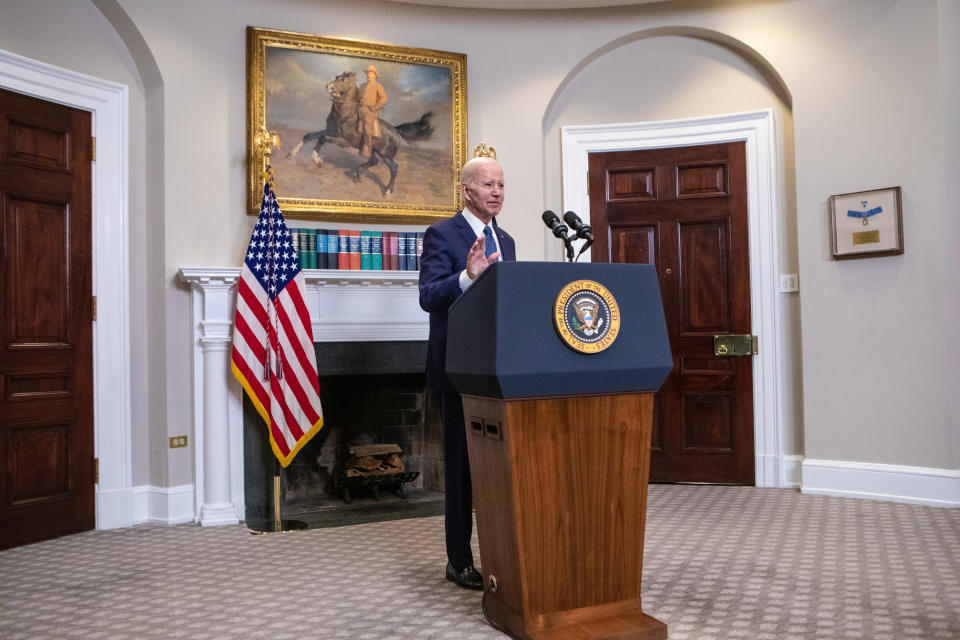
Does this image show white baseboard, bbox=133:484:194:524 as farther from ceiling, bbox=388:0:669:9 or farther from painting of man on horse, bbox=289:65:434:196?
ceiling, bbox=388:0:669:9

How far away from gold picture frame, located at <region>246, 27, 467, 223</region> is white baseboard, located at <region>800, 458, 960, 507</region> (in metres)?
2.77

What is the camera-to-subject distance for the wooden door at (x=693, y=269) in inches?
208

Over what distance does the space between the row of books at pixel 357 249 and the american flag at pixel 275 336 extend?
0.25 metres

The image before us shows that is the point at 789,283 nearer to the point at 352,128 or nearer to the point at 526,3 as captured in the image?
the point at 526,3

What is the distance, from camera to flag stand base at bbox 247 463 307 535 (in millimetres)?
4164

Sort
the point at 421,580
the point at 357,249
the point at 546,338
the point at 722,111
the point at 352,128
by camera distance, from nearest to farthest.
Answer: the point at 546,338, the point at 421,580, the point at 357,249, the point at 352,128, the point at 722,111

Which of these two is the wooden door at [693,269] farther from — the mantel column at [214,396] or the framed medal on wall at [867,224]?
the mantel column at [214,396]

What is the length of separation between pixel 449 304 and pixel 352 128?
2477mm

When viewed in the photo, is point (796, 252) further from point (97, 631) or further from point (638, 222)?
point (97, 631)

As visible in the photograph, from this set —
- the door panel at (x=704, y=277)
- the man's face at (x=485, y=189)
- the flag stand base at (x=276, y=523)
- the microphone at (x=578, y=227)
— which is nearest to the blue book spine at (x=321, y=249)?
the flag stand base at (x=276, y=523)

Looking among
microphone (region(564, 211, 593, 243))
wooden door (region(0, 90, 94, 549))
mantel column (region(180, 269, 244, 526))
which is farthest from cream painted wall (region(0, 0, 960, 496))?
microphone (region(564, 211, 593, 243))

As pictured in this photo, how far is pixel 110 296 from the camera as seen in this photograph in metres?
4.35

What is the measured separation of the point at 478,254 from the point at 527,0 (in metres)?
3.24

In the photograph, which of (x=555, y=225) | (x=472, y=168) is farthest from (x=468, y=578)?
(x=472, y=168)
